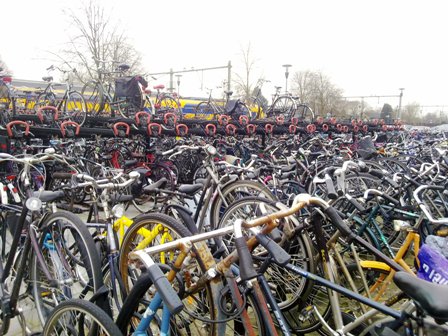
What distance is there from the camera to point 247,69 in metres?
24.1

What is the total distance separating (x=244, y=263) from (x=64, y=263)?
5.04 feet

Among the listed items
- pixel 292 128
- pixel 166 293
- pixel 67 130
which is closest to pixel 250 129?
pixel 292 128

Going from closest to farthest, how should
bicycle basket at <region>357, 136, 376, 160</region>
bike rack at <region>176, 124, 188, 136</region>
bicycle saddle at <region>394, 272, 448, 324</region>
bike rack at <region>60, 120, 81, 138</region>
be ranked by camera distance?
1. bicycle saddle at <region>394, 272, 448, 324</region>
2. bike rack at <region>60, 120, 81, 138</region>
3. bicycle basket at <region>357, 136, 376, 160</region>
4. bike rack at <region>176, 124, 188, 136</region>

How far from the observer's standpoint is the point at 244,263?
4.00ft

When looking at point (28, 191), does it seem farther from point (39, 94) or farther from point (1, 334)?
point (39, 94)

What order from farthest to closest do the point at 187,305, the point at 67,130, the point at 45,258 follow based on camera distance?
the point at 67,130 < the point at 45,258 < the point at 187,305

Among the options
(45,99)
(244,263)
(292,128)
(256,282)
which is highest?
(45,99)

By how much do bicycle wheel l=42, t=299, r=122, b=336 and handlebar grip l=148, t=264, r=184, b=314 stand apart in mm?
428

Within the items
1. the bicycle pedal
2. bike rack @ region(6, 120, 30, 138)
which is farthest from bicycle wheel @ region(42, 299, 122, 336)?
bike rack @ region(6, 120, 30, 138)

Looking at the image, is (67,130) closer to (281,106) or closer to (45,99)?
(45,99)

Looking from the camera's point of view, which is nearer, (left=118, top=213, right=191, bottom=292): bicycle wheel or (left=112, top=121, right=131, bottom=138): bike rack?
(left=118, top=213, right=191, bottom=292): bicycle wheel

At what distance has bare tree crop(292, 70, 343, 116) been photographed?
28.3 meters

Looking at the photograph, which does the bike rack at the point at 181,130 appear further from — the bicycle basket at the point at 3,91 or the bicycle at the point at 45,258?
the bicycle at the point at 45,258

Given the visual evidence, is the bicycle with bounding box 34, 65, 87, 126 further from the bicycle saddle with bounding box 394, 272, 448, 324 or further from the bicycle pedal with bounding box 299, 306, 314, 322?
the bicycle saddle with bounding box 394, 272, 448, 324
